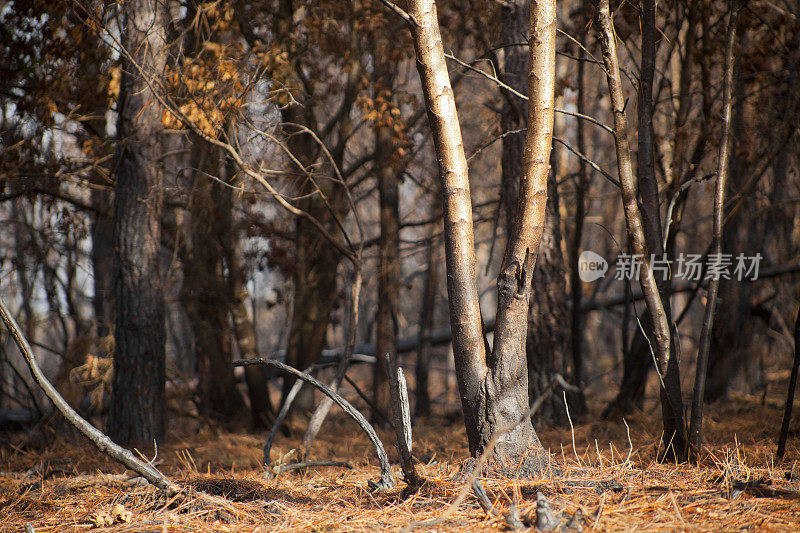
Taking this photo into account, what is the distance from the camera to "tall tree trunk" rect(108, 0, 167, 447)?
4523 mm

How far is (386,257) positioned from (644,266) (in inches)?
145

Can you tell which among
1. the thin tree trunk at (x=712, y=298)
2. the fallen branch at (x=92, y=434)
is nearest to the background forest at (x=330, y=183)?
the thin tree trunk at (x=712, y=298)

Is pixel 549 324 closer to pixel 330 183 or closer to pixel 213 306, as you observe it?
pixel 330 183

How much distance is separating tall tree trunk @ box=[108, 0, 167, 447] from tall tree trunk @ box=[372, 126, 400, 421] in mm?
2193

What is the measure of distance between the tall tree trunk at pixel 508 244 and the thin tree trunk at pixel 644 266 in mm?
479

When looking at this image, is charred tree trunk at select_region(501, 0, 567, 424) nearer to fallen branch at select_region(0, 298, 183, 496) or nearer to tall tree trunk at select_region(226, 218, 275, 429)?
fallen branch at select_region(0, 298, 183, 496)

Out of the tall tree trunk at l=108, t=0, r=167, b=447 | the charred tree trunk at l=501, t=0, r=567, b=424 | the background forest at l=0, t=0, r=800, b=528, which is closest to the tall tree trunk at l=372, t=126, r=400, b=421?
the background forest at l=0, t=0, r=800, b=528

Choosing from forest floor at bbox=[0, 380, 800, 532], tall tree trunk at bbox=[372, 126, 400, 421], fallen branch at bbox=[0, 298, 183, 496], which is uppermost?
tall tree trunk at bbox=[372, 126, 400, 421]

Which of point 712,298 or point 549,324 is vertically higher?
point 712,298

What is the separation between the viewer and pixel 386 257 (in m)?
6.14

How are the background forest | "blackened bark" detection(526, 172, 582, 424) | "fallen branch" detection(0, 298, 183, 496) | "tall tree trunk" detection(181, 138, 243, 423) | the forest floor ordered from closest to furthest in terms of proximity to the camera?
the forest floor → "fallen branch" detection(0, 298, 183, 496) → the background forest → "blackened bark" detection(526, 172, 582, 424) → "tall tree trunk" detection(181, 138, 243, 423)

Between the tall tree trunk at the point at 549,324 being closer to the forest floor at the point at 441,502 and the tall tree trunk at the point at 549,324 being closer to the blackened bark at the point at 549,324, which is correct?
the blackened bark at the point at 549,324

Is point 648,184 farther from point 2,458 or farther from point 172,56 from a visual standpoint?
point 2,458

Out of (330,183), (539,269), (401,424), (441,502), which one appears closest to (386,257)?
(330,183)
